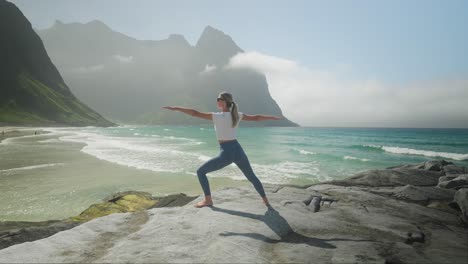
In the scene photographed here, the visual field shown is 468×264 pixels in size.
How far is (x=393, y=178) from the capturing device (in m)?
11.4

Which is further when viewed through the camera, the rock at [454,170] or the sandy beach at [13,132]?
the sandy beach at [13,132]

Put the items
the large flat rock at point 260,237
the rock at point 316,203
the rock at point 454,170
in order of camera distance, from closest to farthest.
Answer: the large flat rock at point 260,237 → the rock at point 316,203 → the rock at point 454,170

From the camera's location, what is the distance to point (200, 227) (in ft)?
16.1

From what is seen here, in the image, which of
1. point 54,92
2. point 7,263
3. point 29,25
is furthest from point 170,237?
point 29,25

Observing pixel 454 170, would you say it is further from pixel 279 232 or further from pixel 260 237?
pixel 260 237

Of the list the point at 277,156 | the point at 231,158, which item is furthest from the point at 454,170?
the point at 277,156

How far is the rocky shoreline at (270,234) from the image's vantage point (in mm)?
3939

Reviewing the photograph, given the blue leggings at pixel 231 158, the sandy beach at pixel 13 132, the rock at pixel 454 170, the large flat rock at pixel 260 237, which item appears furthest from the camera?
the sandy beach at pixel 13 132

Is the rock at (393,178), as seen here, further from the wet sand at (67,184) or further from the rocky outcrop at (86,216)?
the rocky outcrop at (86,216)

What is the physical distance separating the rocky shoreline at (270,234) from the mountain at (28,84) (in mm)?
130760

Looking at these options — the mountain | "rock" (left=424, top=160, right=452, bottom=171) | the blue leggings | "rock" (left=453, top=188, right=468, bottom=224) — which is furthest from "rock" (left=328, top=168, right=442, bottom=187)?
the mountain

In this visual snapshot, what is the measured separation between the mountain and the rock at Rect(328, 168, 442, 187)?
13112 centimetres

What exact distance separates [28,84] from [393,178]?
533ft

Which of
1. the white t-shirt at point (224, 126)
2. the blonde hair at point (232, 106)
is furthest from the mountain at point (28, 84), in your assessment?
the blonde hair at point (232, 106)
